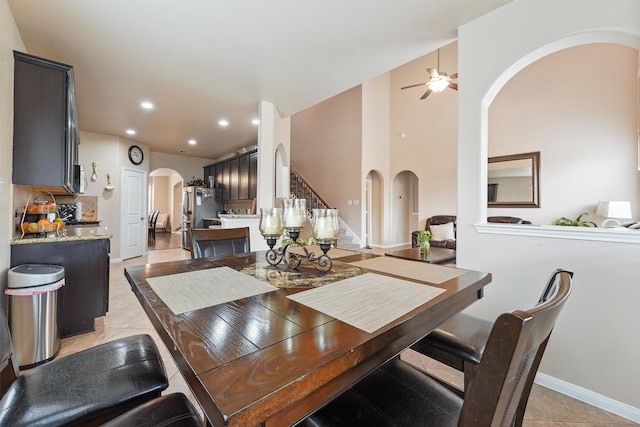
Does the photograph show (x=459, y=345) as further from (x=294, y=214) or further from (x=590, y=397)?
(x=590, y=397)

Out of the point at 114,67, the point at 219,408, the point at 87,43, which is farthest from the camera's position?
the point at 114,67

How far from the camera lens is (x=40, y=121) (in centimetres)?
219

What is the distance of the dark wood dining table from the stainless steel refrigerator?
21.2 feet

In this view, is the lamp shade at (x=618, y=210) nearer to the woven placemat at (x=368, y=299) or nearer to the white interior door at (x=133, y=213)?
the woven placemat at (x=368, y=299)

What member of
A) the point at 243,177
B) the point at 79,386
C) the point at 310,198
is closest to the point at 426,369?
the point at 79,386

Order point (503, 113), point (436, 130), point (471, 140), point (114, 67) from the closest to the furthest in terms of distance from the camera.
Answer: point (471, 140), point (114, 67), point (503, 113), point (436, 130)

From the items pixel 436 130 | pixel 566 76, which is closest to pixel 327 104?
pixel 436 130

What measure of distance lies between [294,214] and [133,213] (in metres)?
6.35

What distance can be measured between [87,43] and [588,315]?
4.43 metres

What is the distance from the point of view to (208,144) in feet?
21.1

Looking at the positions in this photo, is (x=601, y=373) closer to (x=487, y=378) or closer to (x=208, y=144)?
(x=487, y=378)

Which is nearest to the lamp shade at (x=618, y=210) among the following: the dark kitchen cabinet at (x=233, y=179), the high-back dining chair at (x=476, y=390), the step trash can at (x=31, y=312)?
the high-back dining chair at (x=476, y=390)

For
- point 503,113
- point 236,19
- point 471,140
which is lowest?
point 471,140

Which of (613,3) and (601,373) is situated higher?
(613,3)
